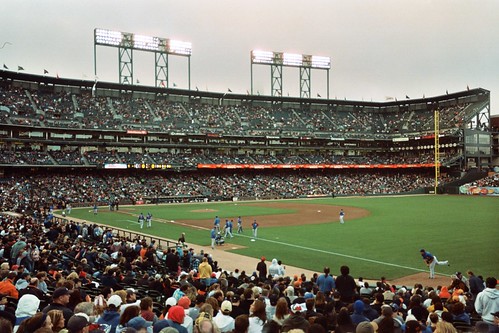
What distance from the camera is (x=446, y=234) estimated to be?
103ft

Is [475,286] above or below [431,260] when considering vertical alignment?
above

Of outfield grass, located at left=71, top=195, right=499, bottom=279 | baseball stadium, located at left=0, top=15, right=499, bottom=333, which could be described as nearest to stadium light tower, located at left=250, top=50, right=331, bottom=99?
baseball stadium, located at left=0, top=15, right=499, bottom=333

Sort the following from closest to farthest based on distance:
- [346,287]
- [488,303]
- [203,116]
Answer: [488,303]
[346,287]
[203,116]

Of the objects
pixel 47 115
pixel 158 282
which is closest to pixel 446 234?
pixel 158 282

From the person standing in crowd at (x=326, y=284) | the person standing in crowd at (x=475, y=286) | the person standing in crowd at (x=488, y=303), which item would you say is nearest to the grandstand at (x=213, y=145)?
the person standing in crowd at (x=326, y=284)

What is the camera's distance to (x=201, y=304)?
8375 millimetres

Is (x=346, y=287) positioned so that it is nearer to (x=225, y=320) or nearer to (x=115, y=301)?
(x=225, y=320)

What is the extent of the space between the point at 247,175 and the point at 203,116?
639 inches

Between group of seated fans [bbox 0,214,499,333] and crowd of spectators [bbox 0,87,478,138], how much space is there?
63.0 m

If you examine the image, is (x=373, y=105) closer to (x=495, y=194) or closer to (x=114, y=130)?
(x=495, y=194)

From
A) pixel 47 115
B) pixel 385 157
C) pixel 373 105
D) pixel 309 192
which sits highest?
pixel 373 105

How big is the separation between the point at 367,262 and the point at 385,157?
85.8m

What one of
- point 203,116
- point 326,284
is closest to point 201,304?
point 326,284

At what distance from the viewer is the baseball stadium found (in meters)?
25.2
